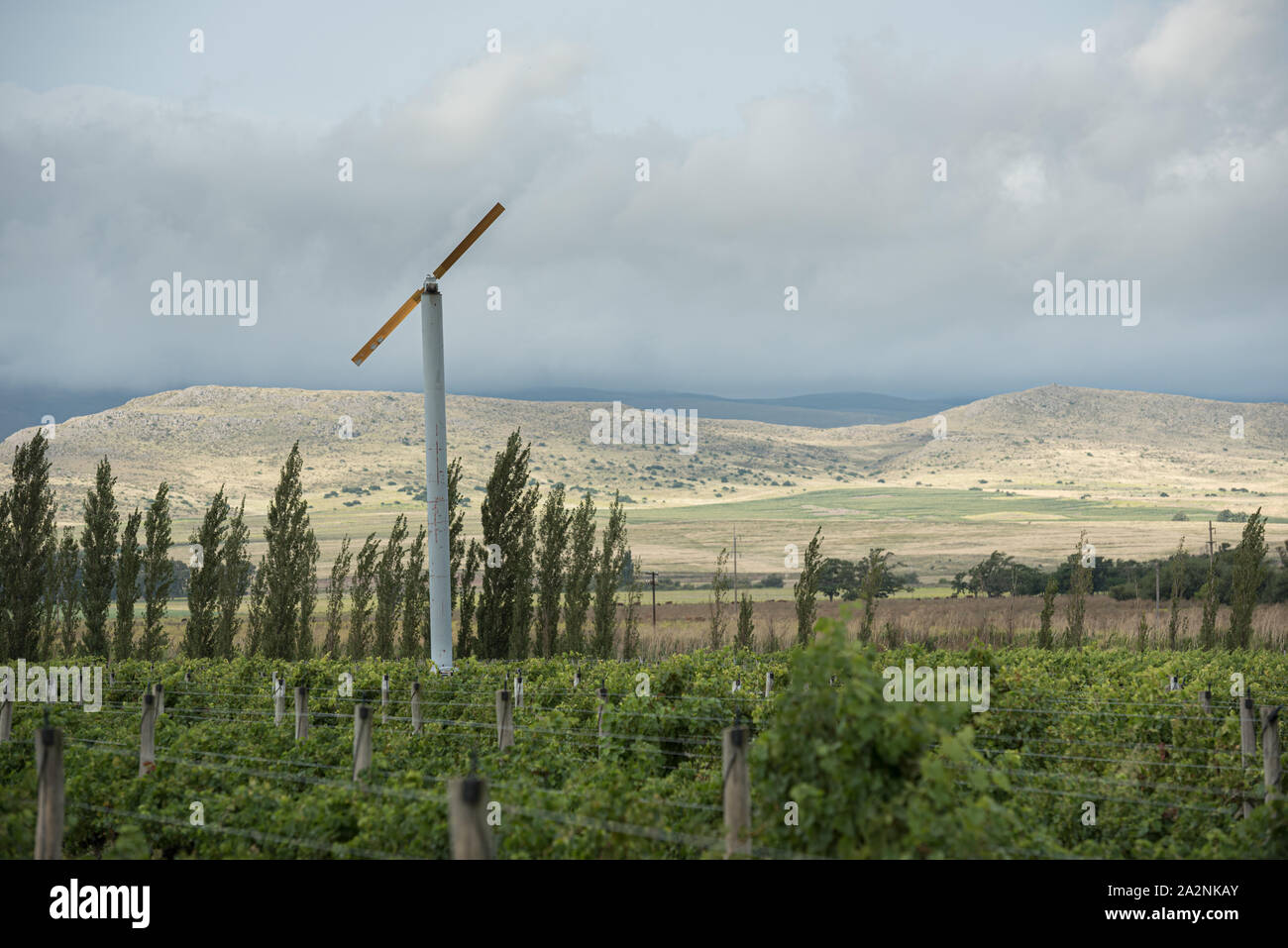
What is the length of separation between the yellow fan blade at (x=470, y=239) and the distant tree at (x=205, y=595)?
59.1 ft

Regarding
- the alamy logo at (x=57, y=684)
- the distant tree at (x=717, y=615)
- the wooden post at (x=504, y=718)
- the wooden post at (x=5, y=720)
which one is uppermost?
the wooden post at (x=504, y=718)

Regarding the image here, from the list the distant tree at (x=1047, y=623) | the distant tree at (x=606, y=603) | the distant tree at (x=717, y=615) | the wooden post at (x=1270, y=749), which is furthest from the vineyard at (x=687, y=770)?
the distant tree at (x=717, y=615)

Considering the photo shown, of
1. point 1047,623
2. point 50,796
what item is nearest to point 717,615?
point 1047,623

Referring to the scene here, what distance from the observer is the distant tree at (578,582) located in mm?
44781

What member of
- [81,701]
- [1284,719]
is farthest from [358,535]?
[1284,719]

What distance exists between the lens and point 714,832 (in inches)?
283

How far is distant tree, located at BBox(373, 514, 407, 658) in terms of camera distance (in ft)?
146

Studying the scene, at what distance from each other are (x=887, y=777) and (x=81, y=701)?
63.8 feet

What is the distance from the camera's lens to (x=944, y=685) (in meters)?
15.9

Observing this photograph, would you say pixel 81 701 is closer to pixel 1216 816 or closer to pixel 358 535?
pixel 1216 816

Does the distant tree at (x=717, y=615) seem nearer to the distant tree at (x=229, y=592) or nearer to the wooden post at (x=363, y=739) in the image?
the distant tree at (x=229, y=592)

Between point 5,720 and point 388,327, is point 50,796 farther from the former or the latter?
point 388,327

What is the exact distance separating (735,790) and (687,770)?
571 centimetres
